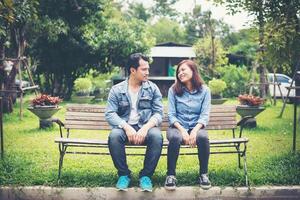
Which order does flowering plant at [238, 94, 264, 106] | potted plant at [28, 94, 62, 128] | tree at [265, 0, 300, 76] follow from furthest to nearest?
flowering plant at [238, 94, 264, 106] → potted plant at [28, 94, 62, 128] → tree at [265, 0, 300, 76]

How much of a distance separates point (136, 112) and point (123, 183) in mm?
1100

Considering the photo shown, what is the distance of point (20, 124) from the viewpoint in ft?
39.9

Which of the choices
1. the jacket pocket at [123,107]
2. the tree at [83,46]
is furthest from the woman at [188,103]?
the tree at [83,46]

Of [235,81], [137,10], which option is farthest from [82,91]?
[137,10]

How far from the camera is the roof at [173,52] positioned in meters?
33.8

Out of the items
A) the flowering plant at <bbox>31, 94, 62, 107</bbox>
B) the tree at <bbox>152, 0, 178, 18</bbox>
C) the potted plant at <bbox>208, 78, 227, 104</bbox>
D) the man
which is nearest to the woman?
the man

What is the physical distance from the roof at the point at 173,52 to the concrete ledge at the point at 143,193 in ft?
92.1

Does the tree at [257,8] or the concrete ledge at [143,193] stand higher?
the tree at [257,8]

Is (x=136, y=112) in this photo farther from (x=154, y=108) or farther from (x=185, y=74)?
(x=185, y=74)

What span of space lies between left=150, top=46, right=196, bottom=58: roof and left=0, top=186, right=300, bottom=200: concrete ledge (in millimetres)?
28078

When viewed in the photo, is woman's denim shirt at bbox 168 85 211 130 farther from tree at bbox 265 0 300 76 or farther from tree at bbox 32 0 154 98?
tree at bbox 32 0 154 98

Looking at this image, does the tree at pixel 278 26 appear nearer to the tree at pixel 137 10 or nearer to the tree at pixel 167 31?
the tree at pixel 167 31

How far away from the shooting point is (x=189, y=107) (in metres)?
6.04

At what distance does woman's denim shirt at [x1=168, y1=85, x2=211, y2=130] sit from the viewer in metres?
6.02
